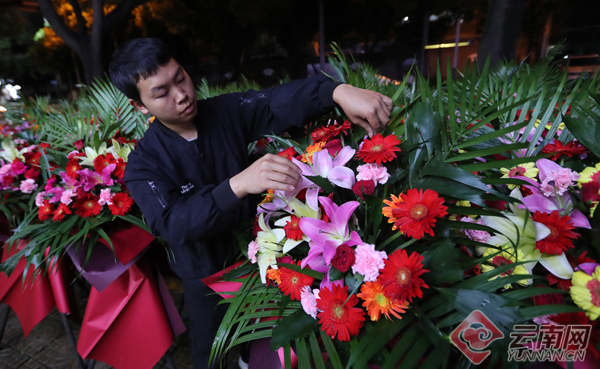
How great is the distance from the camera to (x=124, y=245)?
1186 mm

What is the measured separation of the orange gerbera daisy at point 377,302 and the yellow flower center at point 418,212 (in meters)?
0.13

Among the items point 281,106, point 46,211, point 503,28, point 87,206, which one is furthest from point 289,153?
point 503,28

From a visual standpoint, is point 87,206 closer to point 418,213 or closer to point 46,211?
point 46,211

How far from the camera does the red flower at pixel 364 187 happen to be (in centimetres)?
57

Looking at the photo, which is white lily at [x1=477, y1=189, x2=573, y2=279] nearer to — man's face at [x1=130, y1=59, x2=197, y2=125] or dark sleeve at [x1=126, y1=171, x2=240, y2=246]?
dark sleeve at [x1=126, y1=171, x2=240, y2=246]

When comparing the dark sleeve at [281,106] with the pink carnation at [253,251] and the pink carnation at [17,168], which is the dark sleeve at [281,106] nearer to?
the pink carnation at [253,251]

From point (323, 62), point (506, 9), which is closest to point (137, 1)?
point (323, 62)

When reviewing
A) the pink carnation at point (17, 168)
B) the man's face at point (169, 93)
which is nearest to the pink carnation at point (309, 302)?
the man's face at point (169, 93)

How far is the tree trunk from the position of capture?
295 cm

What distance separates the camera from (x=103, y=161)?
4.07 ft

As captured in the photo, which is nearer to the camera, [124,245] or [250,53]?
[124,245]

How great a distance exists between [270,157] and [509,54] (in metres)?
3.38

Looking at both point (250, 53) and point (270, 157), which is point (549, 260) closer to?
point (270, 157)

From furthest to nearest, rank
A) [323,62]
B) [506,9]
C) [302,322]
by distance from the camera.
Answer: [323,62] < [506,9] < [302,322]
